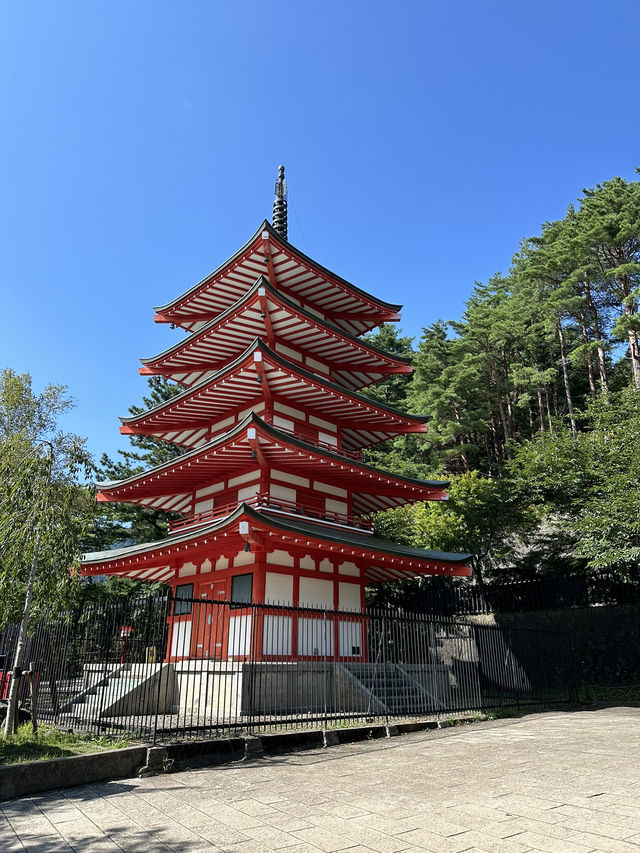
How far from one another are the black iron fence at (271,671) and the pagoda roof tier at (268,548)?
5.79ft

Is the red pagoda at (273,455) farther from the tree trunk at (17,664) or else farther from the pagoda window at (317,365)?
the tree trunk at (17,664)

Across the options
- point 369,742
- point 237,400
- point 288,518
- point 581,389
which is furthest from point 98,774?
point 581,389

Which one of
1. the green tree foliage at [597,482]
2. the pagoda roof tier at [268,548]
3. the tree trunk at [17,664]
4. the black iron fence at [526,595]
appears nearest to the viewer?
the tree trunk at [17,664]

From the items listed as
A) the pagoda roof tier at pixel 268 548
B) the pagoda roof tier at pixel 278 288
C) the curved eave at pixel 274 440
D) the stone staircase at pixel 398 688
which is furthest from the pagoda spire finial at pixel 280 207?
the stone staircase at pixel 398 688

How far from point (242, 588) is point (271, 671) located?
11.2ft

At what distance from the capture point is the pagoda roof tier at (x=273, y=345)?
17453 millimetres

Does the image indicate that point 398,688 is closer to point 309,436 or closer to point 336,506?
point 336,506

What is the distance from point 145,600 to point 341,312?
47.8 feet

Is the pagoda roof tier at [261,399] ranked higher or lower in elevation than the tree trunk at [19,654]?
higher

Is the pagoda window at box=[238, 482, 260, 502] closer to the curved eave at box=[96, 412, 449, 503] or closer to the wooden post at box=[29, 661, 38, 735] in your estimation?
the curved eave at box=[96, 412, 449, 503]

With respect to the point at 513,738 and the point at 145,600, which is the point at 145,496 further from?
the point at 513,738

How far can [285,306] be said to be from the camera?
17.1 meters

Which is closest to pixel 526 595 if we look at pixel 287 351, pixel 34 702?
pixel 287 351

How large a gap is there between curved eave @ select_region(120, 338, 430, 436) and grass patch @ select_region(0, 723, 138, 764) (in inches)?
385
